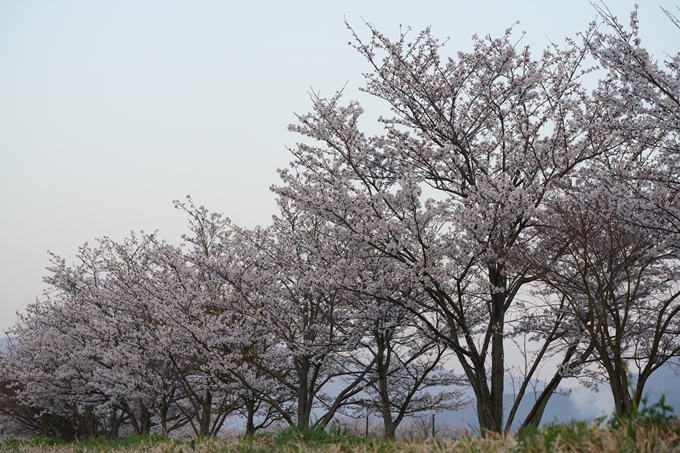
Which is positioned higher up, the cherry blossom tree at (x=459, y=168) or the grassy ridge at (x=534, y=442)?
the cherry blossom tree at (x=459, y=168)

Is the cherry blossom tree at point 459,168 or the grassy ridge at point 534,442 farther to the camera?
the cherry blossom tree at point 459,168

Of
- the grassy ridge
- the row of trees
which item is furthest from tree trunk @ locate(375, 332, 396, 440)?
the grassy ridge

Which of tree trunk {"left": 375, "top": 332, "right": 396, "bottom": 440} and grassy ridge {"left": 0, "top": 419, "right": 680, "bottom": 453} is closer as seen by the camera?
grassy ridge {"left": 0, "top": 419, "right": 680, "bottom": 453}

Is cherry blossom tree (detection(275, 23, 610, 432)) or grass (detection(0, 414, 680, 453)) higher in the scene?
cherry blossom tree (detection(275, 23, 610, 432))

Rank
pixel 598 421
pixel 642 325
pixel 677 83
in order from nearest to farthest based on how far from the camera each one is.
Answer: pixel 598 421
pixel 677 83
pixel 642 325

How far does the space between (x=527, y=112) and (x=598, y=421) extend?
26.1 ft

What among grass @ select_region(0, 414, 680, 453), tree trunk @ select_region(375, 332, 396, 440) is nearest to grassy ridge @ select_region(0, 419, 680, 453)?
grass @ select_region(0, 414, 680, 453)

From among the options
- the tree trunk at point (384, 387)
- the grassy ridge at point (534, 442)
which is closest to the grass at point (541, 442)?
the grassy ridge at point (534, 442)

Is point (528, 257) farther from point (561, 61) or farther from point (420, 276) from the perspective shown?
point (561, 61)

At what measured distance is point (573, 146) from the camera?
11.1 m

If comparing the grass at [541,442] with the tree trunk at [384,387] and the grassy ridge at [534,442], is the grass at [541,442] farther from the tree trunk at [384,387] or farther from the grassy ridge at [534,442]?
the tree trunk at [384,387]

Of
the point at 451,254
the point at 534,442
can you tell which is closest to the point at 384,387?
the point at 451,254

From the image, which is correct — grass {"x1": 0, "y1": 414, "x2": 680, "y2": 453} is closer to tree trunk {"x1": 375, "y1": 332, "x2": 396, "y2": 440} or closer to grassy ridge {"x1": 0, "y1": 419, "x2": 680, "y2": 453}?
grassy ridge {"x1": 0, "y1": 419, "x2": 680, "y2": 453}

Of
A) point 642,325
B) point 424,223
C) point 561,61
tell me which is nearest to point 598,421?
point 424,223
